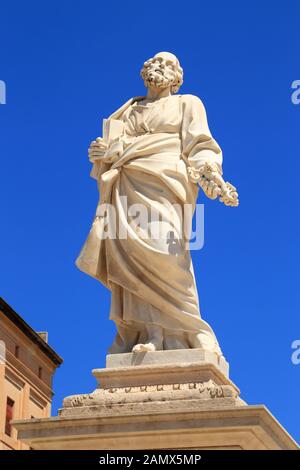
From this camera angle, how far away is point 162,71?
1311cm

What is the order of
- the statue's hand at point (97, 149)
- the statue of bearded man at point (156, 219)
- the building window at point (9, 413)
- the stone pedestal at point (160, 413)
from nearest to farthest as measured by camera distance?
the stone pedestal at point (160, 413), the statue of bearded man at point (156, 219), the statue's hand at point (97, 149), the building window at point (9, 413)

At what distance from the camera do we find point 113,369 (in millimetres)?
11617

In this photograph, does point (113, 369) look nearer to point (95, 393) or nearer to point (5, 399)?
point (95, 393)

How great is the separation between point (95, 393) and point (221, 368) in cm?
135

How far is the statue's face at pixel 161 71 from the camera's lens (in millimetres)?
13070

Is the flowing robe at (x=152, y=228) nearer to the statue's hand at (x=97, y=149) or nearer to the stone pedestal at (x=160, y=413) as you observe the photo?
the statue's hand at (x=97, y=149)

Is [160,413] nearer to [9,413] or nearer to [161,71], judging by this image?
[161,71]

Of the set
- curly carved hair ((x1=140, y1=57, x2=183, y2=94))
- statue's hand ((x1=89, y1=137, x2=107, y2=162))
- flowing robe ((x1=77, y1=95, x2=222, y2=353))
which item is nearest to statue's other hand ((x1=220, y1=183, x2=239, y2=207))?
flowing robe ((x1=77, y1=95, x2=222, y2=353))

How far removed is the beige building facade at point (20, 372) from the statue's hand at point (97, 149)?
108ft

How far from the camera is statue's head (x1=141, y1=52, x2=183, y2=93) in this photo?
1308cm

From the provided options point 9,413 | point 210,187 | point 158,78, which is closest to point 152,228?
point 210,187

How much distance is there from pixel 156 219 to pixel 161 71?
2.07m

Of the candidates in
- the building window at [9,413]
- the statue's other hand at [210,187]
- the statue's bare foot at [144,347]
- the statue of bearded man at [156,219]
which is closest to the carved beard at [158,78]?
the statue of bearded man at [156,219]
